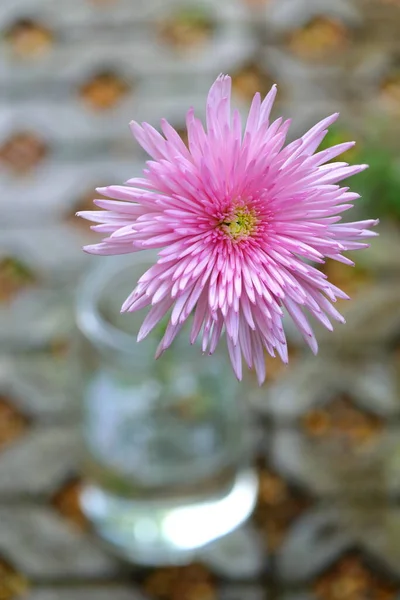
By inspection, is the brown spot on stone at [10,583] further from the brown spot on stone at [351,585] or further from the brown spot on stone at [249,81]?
the brown spot on stone at [249,81]

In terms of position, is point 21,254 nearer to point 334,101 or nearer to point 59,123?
point 59,123

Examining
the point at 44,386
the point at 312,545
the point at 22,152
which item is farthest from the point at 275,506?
the point at 22,152

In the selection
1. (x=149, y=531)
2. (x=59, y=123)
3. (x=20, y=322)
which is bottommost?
(x=149, y=531)

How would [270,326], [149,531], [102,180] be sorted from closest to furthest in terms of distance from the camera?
[270,326]
[149,531]
[102,180]

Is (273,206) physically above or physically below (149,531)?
above

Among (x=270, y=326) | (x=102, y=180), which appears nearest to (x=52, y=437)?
(x=102, y=180)

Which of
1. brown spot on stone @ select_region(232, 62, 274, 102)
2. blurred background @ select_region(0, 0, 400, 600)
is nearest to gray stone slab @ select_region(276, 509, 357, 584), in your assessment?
blurred background @ select_region(0, 0, 400, 600)

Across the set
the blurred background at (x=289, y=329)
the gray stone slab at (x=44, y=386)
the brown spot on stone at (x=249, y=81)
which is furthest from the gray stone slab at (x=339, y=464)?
the brown spot on stone at (x=249, y=81)
